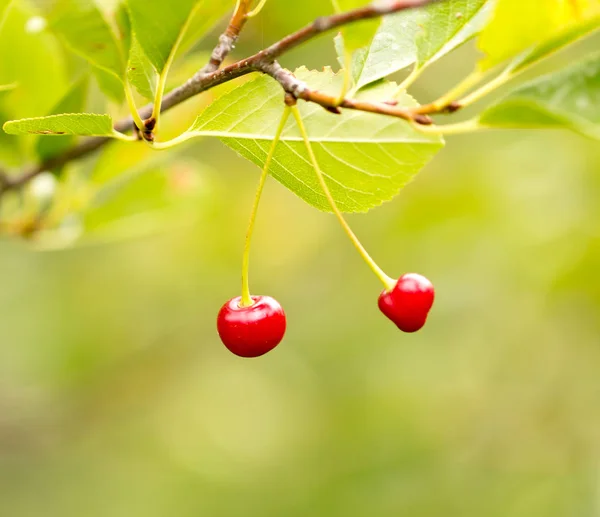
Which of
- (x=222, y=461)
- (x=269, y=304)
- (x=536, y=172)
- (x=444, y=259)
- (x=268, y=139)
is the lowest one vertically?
(x=222, y=461)

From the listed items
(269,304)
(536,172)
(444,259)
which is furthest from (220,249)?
(269,304)

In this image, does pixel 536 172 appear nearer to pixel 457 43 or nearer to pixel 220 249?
pixel 220 249

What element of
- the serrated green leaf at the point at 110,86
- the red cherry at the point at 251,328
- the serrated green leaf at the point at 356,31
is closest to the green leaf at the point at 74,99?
the serrated green leaf at the point at 110,86

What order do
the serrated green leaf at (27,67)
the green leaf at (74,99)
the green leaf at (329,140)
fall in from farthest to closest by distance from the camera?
the serrated green leaf at (27,67)
the green leaf at (74,99)
the green leaf at (329,140)

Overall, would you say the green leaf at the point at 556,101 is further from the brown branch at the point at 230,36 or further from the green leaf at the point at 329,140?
the brown branch at the point at 230,36

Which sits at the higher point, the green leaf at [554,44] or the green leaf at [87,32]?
the green leaf at [87,32]

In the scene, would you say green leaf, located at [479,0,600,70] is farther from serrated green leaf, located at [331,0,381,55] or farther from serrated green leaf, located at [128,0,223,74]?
serrated green leaf, located at [128,0,223,74]

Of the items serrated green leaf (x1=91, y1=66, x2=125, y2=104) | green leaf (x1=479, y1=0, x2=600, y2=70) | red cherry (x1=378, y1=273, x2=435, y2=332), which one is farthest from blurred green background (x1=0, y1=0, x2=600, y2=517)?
green leaf (x1=479, y1=0, x2=600, y2=70)
